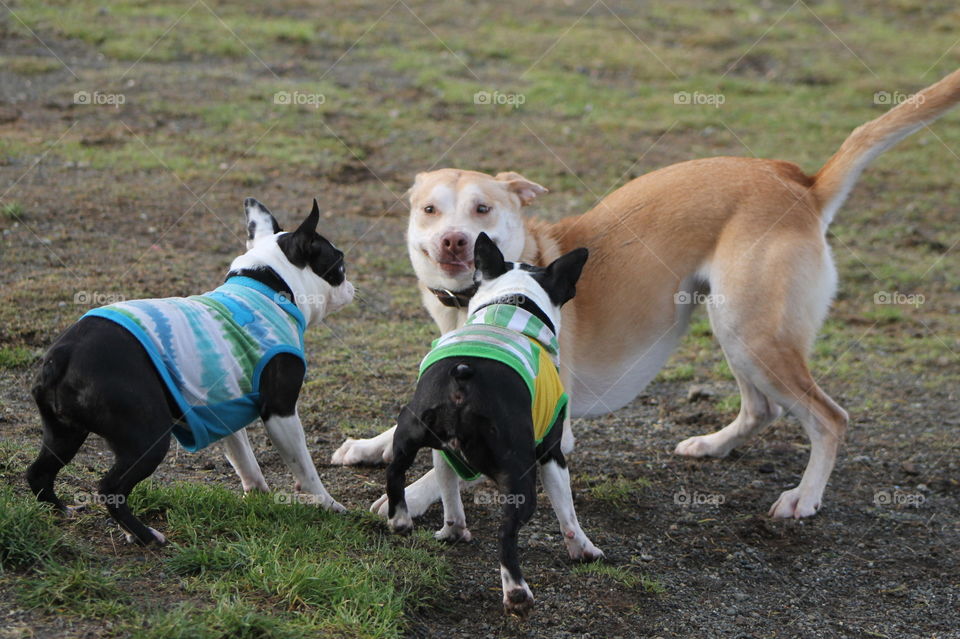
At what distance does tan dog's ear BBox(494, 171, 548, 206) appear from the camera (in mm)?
5277

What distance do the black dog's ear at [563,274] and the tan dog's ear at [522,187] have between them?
1.11m

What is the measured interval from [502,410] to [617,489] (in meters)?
1.69

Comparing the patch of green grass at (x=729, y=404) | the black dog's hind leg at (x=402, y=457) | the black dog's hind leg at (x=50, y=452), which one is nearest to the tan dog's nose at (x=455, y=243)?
the black dog's hind leg at (x=402, y=457)

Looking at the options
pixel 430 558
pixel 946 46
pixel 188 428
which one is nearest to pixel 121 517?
pixel 188 428

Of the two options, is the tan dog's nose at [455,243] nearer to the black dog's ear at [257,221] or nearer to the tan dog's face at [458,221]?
the tan dog's face at [458,221]

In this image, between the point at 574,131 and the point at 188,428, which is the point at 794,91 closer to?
the point at 574,131

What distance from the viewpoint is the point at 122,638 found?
2.98 meters

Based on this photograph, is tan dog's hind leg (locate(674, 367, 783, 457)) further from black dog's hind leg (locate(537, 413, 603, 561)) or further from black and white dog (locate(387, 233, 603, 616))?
black dog's hind leg (locate(537, 413, 603, 561))

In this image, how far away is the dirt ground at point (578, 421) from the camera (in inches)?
164

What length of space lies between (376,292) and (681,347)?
2.38 metres

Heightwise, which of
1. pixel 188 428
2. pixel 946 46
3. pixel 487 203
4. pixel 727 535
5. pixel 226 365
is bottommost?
pixel 727 535


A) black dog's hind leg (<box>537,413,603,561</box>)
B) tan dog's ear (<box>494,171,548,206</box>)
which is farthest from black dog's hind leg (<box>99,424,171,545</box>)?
tan dog's ear (<box>494,171,548,206</box>)

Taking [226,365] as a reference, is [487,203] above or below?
above

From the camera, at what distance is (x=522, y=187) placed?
5305 millimetres
